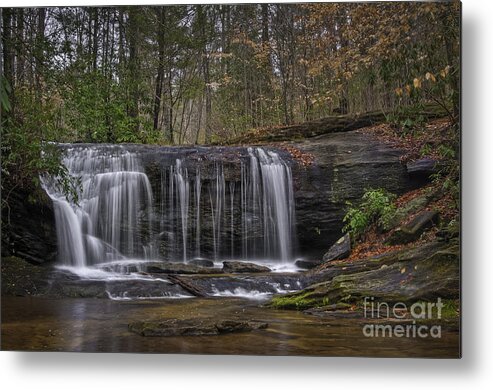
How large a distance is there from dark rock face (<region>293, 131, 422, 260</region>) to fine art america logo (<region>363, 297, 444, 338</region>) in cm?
65

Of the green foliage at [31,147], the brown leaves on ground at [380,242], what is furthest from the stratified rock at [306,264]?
the green foliage at [31,147]

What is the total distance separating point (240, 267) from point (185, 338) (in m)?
0.74

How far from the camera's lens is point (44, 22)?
4715 millimetres

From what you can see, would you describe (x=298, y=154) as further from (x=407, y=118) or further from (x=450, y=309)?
(x=450, y=309)

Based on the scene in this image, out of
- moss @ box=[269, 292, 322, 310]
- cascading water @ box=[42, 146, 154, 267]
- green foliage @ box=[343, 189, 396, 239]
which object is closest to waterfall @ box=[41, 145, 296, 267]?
cascading water @ box=[42, 146, 154, 267]

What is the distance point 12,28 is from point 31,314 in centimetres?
224

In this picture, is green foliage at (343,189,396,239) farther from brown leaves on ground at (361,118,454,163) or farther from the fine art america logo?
the fine art america logo

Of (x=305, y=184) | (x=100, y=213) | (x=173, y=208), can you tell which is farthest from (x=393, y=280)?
(x=100, y=213)

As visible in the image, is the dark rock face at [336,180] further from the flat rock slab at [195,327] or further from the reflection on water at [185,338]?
the flat rock slab at [195,327]

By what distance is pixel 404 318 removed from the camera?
4426 mm

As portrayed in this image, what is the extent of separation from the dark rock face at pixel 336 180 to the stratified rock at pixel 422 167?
49mm

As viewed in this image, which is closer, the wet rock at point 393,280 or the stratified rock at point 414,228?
the wet rock at point 393,280

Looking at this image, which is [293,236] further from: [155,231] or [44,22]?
[44,22]

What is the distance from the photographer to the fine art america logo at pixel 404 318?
4395 millimetres
